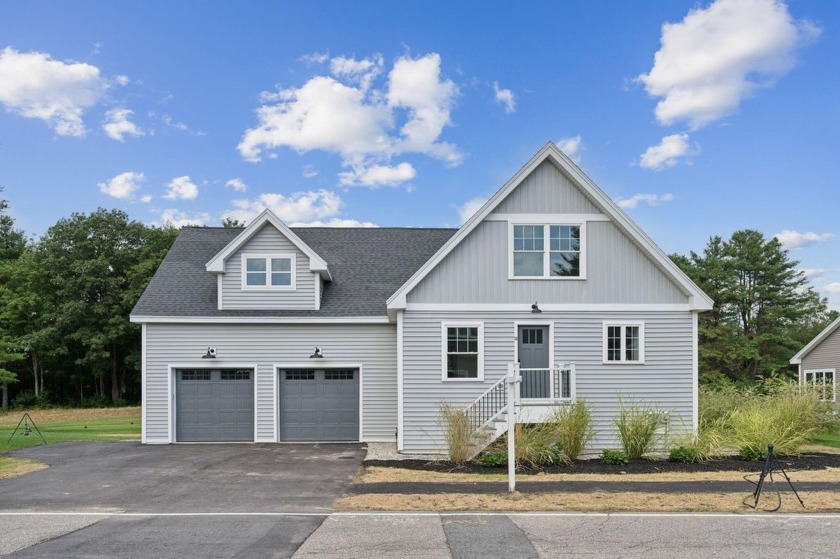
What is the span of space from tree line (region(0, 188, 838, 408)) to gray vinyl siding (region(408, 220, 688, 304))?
81.4 ft

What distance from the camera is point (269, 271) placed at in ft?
61.5

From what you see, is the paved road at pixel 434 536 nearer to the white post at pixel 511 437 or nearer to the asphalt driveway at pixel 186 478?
the asphalt driveway at pixel 186 478

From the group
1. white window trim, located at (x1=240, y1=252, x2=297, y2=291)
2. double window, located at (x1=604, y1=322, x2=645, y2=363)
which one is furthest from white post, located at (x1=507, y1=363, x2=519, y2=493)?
white window trim, located at (x1=240, y1=252, x2=297, y2=291)

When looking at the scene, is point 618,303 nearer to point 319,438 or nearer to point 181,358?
point 319,438

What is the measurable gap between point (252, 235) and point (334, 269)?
127 inches

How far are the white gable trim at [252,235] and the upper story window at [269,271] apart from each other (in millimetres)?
474

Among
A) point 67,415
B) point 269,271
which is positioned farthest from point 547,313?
point 67,415

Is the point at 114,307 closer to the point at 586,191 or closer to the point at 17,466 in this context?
the point at 17,466

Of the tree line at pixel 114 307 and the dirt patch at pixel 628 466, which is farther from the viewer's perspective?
the tree line at pixel 114 307

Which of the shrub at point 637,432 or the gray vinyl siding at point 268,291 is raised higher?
the gray vinyl siding at point 268,291

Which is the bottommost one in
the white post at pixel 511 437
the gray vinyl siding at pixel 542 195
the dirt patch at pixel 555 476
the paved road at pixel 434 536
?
the dirt patch at pixel 555 476

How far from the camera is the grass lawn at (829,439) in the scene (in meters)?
18.9

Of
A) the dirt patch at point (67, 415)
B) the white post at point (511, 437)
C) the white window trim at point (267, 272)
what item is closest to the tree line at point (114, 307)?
the dirt patch at point (67, 415)

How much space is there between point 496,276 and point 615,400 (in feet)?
14.7
